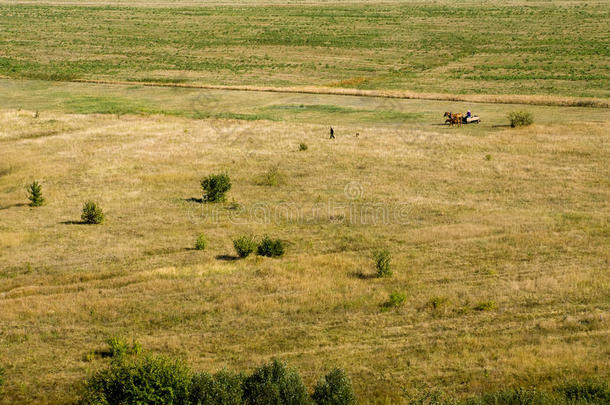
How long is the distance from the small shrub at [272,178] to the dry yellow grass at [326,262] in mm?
580

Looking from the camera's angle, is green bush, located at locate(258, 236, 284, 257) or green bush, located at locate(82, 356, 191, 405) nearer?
green bush, located at locate(82, 356, 191, 405)

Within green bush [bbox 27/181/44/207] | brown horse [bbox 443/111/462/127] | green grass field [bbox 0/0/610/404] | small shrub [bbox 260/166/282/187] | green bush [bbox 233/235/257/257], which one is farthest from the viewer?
brown horse [bbox 443/111/462/127]

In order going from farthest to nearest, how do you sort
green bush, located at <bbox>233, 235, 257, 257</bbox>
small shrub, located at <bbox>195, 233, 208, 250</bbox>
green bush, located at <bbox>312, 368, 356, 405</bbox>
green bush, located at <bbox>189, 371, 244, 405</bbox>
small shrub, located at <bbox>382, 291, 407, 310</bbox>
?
small shrub, located at <bbox>195, 233, 208, 250</bbox>, green bush, located at <bbox>233, 235, 257, 257</bbox>, small shrub, located at <bbox>382, 291, 407, 310</bbox>, green bush, located at <bbox>312, 368, 356, 405</bbox>, green bush, located at <bbox>189, 371, 244, 405</bbox>

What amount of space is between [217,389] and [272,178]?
25.7 m

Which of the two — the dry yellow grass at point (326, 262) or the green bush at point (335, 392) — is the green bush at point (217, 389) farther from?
the dry yellow grass at point (326, 262)

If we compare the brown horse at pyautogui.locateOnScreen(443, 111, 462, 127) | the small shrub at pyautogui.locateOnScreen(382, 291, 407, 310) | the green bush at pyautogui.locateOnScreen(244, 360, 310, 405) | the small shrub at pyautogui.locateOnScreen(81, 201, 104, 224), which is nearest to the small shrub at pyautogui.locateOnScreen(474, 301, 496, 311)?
the small shrub at pyautogui.locateOnScreen(382, 291, 407, 310)

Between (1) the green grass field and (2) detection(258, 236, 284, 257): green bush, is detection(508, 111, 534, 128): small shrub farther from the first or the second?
(2) detection(258, 236, 284, 257): green bush

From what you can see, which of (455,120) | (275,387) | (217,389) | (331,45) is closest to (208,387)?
(217,389)

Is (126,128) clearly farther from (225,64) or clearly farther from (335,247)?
(225,64)

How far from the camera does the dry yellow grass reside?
20.4 m

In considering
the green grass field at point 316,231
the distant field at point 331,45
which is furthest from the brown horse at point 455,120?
the distant field at point 331,45

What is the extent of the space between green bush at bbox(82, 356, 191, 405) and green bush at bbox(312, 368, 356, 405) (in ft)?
11.3

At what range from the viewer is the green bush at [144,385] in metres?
16.6

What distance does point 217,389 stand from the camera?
52.5 ft
